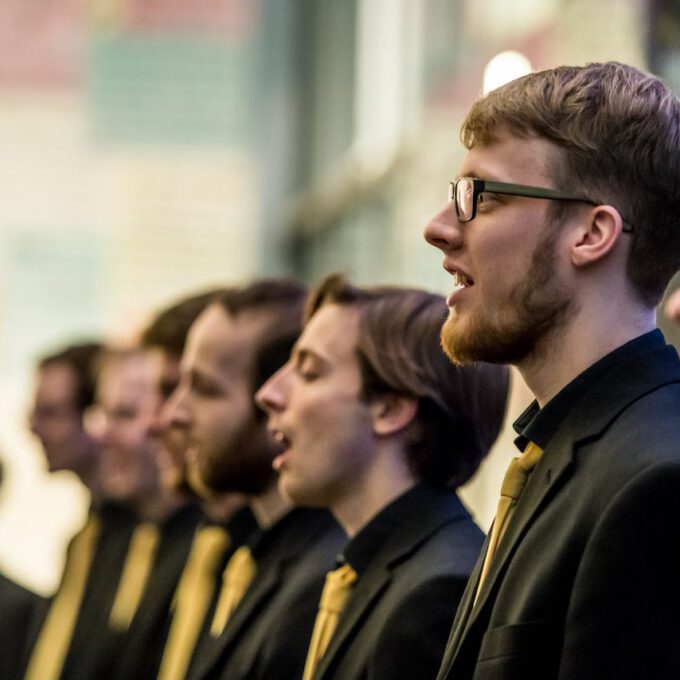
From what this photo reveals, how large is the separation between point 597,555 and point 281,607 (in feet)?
6.05

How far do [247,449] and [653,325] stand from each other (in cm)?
214

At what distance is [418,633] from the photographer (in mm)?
3133

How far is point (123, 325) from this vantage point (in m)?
13.0

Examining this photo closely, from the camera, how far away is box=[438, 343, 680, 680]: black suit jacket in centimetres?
220

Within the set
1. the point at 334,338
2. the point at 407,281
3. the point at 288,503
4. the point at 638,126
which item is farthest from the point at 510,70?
the point at 407,281

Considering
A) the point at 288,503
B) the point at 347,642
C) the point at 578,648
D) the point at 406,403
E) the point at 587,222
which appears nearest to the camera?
the point at 578,648

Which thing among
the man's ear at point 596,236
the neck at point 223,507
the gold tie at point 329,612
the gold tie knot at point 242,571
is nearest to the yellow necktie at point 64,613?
the neck at point 223,507

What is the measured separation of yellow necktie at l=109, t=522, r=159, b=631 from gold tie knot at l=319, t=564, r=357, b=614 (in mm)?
2579

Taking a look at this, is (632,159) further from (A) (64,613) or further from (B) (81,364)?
(B) (81,364)

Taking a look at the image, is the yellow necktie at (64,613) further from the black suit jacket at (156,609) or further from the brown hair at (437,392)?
→ the brown hair at (437,392)

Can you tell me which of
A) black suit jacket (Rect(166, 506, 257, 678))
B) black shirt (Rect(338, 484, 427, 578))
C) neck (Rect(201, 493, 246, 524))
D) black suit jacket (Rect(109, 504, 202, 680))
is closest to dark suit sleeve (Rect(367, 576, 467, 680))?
black shirt (Rect(338, 484, 427, 578))

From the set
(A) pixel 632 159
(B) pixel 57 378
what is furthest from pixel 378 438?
(B) pixel 57 378

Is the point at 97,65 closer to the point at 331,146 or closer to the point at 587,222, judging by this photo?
the point at 331,146

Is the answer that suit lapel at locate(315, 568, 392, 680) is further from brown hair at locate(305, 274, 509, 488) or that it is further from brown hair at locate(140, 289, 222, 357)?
brown hair at locate(140, 289, 222, 357)
